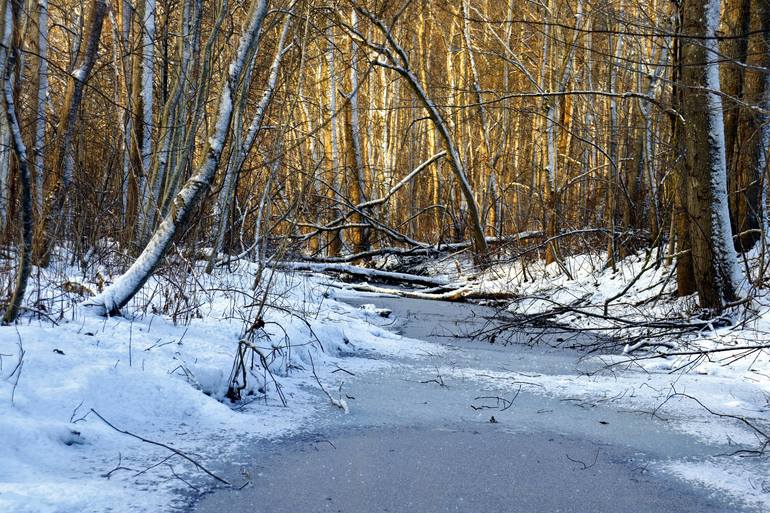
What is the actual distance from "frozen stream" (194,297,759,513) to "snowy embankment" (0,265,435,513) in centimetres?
21

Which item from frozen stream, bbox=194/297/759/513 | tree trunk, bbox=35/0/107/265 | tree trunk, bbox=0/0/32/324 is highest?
tree trunk, bbox=35/0/107/265

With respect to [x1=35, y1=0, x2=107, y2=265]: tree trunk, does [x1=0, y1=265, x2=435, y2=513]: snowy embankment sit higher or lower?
lower

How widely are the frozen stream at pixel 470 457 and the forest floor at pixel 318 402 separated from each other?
0.05ft

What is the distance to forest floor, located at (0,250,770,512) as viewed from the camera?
2451 mm

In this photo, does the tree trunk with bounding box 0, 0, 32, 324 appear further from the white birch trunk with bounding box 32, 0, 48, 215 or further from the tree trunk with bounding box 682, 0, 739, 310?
the tree trunk with bounding box 682, 0, 739, 310

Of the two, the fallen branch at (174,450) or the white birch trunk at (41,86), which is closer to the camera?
Result: the fallen branch at (174,450)

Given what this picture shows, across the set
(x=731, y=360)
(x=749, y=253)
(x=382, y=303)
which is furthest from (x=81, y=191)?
(x=749, y=253)

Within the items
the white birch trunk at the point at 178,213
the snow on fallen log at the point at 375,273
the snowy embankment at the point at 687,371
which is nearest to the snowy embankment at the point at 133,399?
the white birch trunk at the point at 178,213

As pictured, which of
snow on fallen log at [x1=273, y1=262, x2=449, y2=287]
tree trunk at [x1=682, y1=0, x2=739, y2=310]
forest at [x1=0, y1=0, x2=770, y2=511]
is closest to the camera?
forest at [x1=0, y1=0, x2=770, y2=511]

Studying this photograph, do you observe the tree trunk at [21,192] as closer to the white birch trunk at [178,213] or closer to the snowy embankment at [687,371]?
the white birch trunk at [178,213]

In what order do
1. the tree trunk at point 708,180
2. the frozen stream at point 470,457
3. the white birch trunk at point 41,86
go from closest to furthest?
1. the frozen stream at point 470,457
2. the tree trunk at point 708,180
3. the white birch trunk at point 41,86

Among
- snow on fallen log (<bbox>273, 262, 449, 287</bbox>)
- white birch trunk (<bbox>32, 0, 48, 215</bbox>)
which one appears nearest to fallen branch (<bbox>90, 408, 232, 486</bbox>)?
white birch trunk (<bbox>32, 0, 48, 215</bbox>)

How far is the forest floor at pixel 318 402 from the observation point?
2451 mm

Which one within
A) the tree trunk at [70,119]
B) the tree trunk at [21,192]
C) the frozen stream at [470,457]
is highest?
the tree trunk at [70,119]
